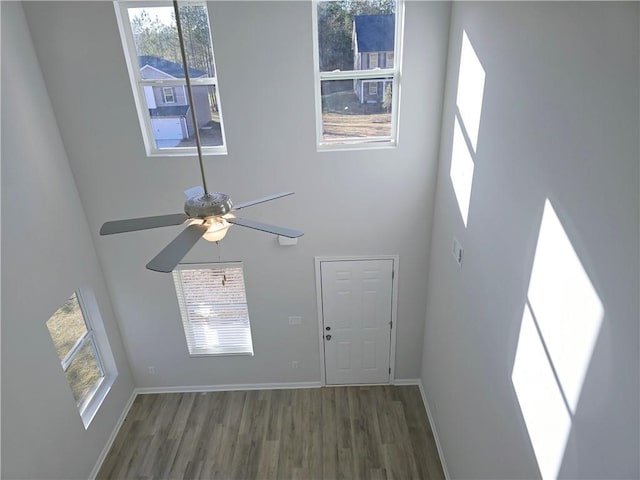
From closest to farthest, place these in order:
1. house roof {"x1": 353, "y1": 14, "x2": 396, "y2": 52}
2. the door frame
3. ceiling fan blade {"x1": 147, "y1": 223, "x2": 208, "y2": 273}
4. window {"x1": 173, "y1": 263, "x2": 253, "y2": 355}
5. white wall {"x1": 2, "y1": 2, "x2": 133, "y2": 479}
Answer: ceiling fan blade {"x1": 147, "y1": 223, "x2": 208, "y2": 273} → white wall {"x1": 2, "y1": 2, "x2": 133, "y2": 479} → house roof {"x1": 353, "y1": 14, "x2": 396, "y2": 52} → the door frame → window {"x1": 173, "y1": 263, "x2": 253, "y2": 355}

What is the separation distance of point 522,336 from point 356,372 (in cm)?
339

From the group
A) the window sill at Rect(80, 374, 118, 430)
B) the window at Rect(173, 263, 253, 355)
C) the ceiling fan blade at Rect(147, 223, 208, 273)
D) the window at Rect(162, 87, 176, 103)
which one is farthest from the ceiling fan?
the window sill at Rect(80, 374, 118, 430)

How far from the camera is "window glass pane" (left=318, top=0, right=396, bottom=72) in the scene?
13.1 ft

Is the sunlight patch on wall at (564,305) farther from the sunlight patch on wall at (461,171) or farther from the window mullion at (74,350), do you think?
the window mullion at (74,350)

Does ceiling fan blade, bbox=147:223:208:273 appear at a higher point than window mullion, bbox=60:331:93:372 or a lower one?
higher

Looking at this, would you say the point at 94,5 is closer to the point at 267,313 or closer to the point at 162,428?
the point at 267,313

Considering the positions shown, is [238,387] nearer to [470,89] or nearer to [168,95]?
[168,95]

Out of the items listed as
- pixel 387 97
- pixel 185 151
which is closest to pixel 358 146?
pixel 387 97

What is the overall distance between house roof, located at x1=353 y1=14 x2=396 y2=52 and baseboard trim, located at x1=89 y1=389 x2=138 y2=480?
17.4ft

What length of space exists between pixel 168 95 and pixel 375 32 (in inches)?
89.0

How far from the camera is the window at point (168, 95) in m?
4.31

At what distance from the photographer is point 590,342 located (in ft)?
6.37

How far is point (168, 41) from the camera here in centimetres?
411

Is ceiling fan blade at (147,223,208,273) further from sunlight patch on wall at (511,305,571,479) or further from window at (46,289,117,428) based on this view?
window at (46,289,117,428)
